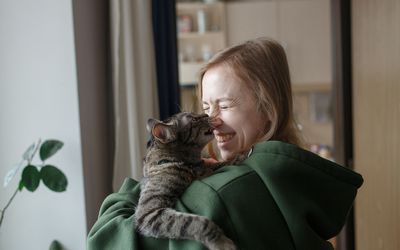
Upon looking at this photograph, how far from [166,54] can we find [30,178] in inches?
40.3

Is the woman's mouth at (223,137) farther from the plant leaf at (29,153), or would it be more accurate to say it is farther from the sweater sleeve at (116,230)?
the plant leaf at (29,153)

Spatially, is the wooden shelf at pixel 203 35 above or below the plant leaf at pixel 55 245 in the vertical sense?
above

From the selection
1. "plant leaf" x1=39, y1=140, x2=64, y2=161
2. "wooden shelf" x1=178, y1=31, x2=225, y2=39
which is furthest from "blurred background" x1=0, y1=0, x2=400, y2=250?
"wooden shelf" x1=178, y1=31, x2=225, y2=39

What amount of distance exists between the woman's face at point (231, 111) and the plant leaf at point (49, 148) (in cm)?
81

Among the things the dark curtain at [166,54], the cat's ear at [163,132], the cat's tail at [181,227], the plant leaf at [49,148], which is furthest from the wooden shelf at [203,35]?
the cat's tail at [181,227]

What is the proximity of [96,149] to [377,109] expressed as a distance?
1307 mm

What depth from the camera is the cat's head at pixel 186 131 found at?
1025 millimetres

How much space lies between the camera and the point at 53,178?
1.59m

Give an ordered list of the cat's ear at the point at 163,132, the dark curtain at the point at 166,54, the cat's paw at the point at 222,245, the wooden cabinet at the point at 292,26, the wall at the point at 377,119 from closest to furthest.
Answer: the cat's paw at the point at 222,245 < the cat's ear at the point at 163,132 < the wall at the point at 377,119 < the dark curtain at the point at 166,54 < the wooden cabinet at the point at 292,26

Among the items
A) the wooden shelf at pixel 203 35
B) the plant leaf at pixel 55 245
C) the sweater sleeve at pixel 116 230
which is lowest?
the plant leaf at pixel 55 245

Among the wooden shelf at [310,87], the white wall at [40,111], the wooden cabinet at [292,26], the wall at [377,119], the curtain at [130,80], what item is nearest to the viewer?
the wall at [377,119]

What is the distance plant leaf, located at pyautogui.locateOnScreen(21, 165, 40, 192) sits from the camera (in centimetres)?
156

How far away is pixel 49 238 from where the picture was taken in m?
1.78

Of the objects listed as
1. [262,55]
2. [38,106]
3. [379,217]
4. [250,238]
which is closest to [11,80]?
[38,106]
